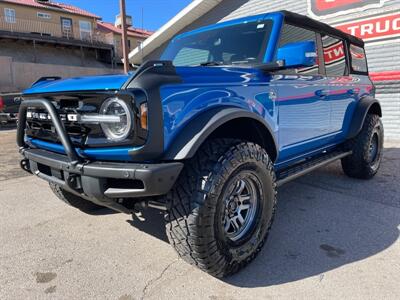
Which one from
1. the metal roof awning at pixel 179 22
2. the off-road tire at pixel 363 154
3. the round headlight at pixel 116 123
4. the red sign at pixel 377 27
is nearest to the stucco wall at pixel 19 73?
the metal roof awning at pixel 179 22

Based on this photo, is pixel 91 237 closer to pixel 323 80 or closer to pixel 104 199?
pixel 104 199

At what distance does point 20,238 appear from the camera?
3045 millimetres

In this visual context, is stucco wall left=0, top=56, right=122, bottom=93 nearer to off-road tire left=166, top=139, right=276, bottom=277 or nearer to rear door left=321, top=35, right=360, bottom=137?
rear door left=321, top=35, right=360, bottom=137

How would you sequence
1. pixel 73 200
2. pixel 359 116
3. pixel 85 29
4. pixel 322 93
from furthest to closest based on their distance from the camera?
1. pixel 85 29
2. pixel 359 116
3. pixel 322 93
4. pixel 73 200

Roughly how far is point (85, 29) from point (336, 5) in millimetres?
28925

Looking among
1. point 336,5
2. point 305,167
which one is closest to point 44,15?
point 336,5

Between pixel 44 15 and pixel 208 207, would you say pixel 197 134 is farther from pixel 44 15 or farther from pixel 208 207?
pixel 44 15

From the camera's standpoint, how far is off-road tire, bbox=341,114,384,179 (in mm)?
4457

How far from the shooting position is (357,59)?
4812mm

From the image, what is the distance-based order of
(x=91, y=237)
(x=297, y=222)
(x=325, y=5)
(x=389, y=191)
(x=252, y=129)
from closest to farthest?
(x=252, y=129), (x=91, y=237), (x=297, y=222), (x=389, y=191), (x=325, y=5)

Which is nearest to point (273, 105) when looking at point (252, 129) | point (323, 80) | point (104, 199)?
point (252, 129)

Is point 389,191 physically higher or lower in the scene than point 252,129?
lower

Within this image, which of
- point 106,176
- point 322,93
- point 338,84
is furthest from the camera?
point 338,84

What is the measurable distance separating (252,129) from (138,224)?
4.89ft
